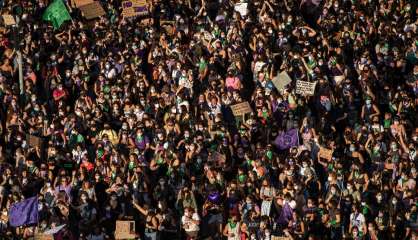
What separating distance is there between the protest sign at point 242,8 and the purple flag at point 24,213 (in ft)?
26.4

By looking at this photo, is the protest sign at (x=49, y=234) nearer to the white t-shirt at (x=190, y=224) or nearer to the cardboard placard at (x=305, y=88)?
the white t-shirt at (x=190, y=224)

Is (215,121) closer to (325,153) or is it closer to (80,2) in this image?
(325,153)

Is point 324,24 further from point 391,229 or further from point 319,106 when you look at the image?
point 391,229

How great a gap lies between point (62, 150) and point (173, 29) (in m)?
5.21

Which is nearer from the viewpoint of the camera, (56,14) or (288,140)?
(288,140)

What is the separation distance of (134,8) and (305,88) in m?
6.97

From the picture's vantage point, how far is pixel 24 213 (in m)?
29.6

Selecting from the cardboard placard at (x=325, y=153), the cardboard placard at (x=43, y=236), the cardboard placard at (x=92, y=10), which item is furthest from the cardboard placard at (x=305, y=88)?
the cardboard placard at (x=92, y=10)

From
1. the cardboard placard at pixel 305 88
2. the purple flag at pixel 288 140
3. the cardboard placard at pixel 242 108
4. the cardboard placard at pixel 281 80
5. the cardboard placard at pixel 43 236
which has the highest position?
the cardboard placard at pixel 281 80

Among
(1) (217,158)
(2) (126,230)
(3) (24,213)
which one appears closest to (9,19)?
(3) (24,213)

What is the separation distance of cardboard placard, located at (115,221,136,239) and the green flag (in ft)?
32.1

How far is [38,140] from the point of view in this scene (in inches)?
1277

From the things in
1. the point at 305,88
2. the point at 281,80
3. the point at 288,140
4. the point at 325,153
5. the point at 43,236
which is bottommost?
the point at 43,236

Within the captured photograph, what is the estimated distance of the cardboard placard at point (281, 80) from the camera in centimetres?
3180
